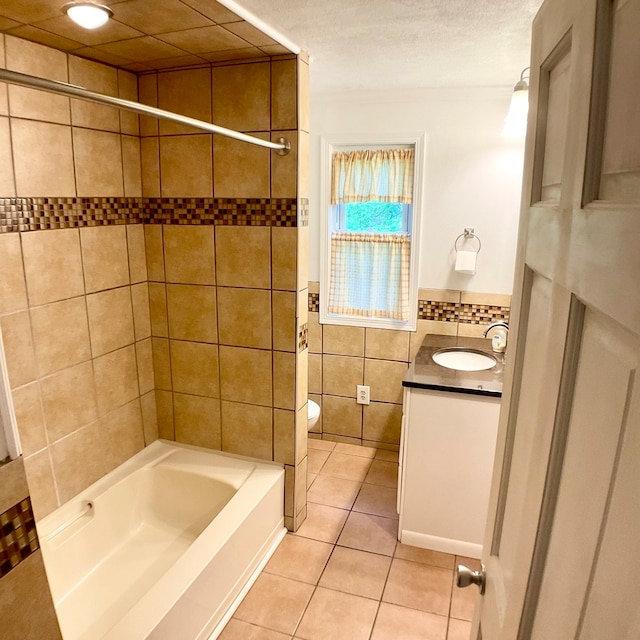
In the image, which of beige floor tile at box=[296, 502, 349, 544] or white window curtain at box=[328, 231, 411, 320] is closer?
beige floor tile at box=[296, 502, 349, 544]

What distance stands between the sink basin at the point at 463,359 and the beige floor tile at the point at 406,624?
1.17m

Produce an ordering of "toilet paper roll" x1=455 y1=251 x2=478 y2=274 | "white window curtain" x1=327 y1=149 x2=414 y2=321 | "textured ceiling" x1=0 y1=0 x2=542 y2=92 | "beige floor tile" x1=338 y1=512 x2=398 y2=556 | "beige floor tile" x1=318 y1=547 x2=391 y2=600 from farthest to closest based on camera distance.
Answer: "white window curtain" x1=327 y1=149 x2=414 y2=321, "toilet paper roll" x1=455 y1=251 x2=478 y2=274, "beige floor tile" x1=338 y1=512 x2=398 y2=556, "beige floor tile" x1=318 y1=547 x2=391 y2=600, "textured ceiling" x1=0 y1=0 x2=542 y2=92

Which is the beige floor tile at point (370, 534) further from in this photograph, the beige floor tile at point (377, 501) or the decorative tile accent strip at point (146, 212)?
the decorative tile accent strip at point (146, 212)

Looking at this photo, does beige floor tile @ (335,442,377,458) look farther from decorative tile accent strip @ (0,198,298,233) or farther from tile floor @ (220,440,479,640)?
decorative tile accent strip @ (0,198,298,233)

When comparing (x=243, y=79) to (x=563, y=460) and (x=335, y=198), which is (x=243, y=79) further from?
(x=563, y=460)

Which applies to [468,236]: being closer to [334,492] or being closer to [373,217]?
[373,217]

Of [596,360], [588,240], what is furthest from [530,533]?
[588,240]

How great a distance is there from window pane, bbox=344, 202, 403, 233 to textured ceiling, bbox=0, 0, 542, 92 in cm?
86

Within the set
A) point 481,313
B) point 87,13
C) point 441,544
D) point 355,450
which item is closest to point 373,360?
point 355,450

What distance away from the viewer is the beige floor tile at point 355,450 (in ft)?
10.6

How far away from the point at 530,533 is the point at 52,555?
1809 mm

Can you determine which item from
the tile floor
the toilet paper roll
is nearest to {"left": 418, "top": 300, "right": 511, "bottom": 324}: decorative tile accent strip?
the toilet paper roll

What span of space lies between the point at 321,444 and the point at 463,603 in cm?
149

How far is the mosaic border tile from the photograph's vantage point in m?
2.91
